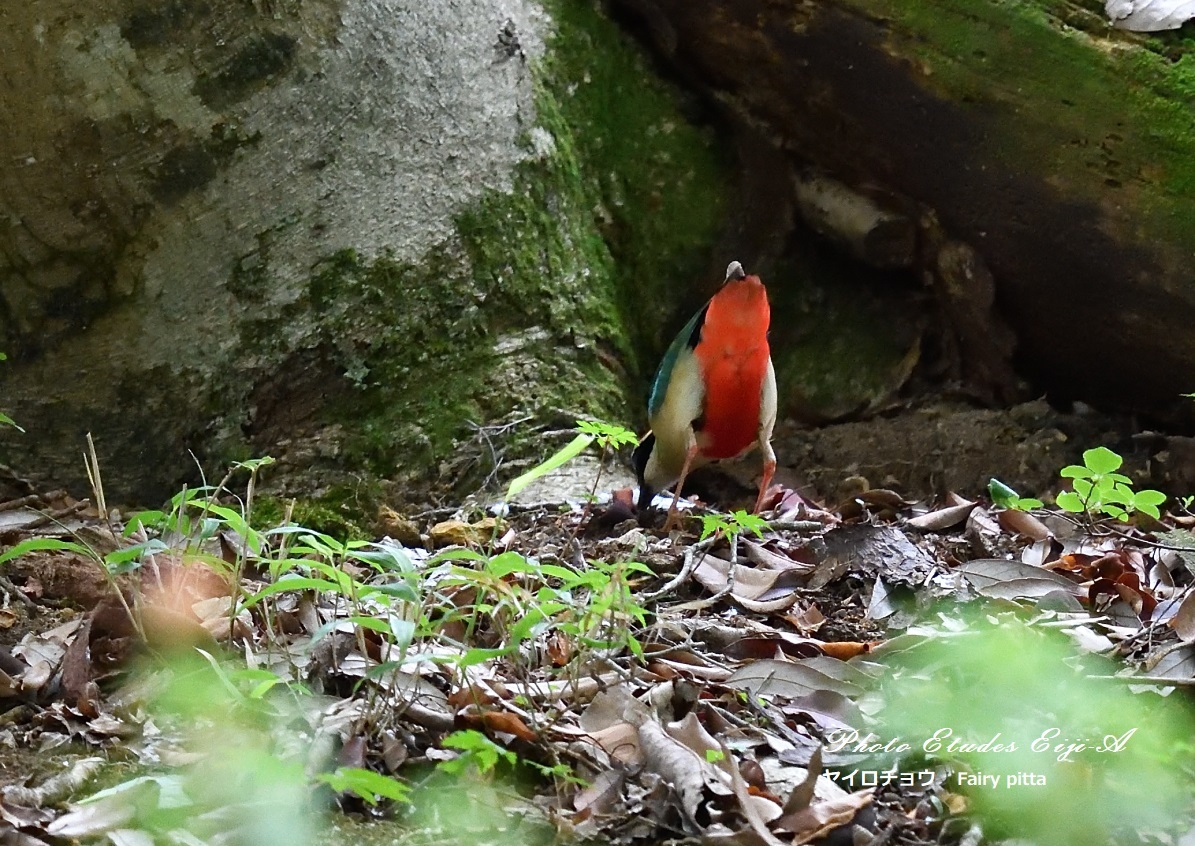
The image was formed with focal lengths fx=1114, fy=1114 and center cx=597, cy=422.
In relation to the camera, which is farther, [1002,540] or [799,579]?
[1002,540]

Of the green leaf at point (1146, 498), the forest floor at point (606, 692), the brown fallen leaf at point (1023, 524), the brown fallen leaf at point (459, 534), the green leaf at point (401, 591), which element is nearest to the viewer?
the forest floor at point (606, 692)

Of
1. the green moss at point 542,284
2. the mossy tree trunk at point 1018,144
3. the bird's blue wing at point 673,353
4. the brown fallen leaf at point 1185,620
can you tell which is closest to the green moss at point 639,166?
the green moss at point 542,284

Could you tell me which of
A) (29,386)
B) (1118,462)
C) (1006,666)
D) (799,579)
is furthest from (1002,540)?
(29,386)

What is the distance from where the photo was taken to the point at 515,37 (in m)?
3.63

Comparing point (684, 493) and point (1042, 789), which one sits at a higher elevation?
point (1042, 789)

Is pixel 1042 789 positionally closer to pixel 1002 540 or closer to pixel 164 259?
pixel 1002 540

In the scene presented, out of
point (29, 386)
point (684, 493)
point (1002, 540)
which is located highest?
point (29, 386)

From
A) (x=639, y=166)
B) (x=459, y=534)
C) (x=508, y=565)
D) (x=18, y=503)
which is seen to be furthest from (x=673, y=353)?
(x=18, y=503)

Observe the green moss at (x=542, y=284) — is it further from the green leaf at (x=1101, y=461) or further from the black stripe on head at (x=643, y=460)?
the green leaf at (x=1101, y=461)

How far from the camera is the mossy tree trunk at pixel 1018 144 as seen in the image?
314cm

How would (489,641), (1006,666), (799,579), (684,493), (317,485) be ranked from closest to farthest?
(1006,666) < (489,641) < (799,579) < (317,485) < (684,493)

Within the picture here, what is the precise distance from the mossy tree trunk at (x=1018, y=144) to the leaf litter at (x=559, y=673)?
1.22m

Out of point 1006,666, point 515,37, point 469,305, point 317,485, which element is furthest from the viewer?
point 515,37

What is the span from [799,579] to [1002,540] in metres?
0.52
